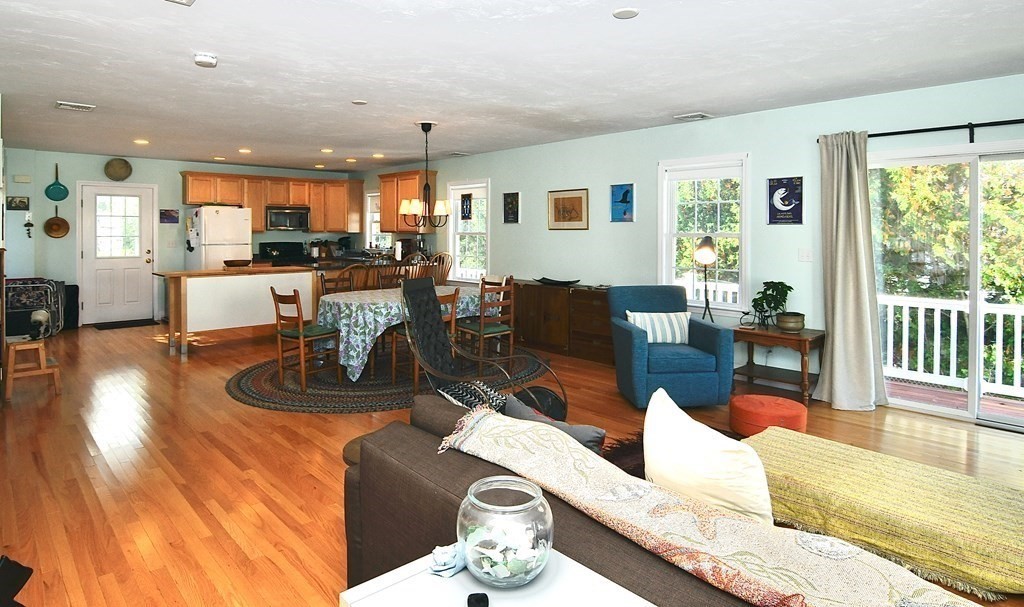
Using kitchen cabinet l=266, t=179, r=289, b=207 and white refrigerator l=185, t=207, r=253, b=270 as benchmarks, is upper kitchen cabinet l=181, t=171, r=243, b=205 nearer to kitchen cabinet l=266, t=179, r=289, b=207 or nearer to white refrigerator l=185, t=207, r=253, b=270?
white refrigerator l=185, t=207, r=253, b=270

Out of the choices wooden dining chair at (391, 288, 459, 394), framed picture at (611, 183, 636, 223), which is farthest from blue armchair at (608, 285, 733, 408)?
framed picture at (611, 183, 636, 223)

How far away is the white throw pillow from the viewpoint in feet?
5.04

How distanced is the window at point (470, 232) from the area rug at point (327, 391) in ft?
9.24

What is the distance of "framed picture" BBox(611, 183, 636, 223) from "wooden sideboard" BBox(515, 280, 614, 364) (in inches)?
31.7

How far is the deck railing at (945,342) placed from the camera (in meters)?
4.50

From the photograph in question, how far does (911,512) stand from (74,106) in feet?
20.7

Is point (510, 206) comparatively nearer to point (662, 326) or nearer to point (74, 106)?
point (662, 326)

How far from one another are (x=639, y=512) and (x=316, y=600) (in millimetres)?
1484

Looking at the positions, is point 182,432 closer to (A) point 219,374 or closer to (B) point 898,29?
(A) point 219,374

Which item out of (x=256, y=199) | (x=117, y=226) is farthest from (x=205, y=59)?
(x=117, y=226)

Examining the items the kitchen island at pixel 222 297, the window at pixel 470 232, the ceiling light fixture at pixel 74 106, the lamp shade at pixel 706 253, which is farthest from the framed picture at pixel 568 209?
the ceiling light fixture at pixel 74 106

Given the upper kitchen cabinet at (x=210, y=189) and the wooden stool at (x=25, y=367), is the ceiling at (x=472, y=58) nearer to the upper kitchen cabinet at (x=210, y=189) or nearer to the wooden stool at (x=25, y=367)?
the wooden stool at (x=25, y=367)

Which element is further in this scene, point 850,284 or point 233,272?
point 233,272

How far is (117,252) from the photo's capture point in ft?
29.1
